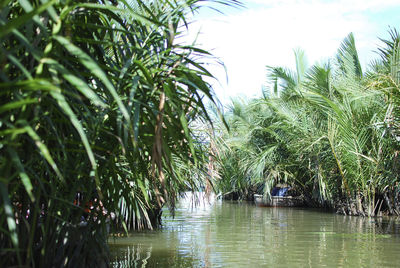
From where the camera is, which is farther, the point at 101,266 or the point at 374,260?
the point at 374,260

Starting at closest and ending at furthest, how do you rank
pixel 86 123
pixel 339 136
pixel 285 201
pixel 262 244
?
1. pixel 86 123
2. pixel 262 244
3. pixel 339 136
4. pixel 285 201

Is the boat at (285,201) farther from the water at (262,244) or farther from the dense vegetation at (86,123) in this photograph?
the dense vegetation at (86,123)

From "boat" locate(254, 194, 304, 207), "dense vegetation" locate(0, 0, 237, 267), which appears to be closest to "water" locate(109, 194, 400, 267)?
"dense vegetation" locate(0, 0, 237, 267)

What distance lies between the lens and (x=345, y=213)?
1499 centimetres

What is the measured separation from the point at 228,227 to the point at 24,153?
9.44 metres

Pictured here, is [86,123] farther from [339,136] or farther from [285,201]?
[285,201]

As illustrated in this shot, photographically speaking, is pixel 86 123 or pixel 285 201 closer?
pixel 86 123

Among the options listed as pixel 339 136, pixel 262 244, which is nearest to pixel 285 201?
pixel 339 136

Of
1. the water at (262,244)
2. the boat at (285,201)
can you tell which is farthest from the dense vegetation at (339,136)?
the water at (262,244)

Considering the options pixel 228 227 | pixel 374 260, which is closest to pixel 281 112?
pixel 228 227

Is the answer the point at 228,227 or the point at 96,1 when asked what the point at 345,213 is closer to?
the point at 228,227

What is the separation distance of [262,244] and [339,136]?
6230mm

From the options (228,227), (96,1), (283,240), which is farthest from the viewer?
(228,227)

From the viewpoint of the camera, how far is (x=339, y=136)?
46.7 ft
